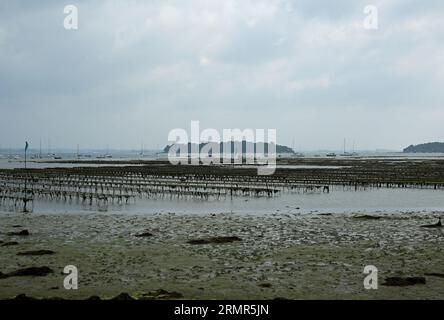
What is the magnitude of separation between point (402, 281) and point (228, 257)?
250 inches

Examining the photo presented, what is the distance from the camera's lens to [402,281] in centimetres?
1359

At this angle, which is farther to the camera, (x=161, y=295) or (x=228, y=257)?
(x=228, y=257)

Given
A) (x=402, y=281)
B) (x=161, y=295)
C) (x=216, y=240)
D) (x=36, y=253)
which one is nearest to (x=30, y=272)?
(x=36, y=253)

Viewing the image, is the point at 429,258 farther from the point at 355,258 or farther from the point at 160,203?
the point at 160,203

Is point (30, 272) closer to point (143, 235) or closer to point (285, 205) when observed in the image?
point (143, 235)

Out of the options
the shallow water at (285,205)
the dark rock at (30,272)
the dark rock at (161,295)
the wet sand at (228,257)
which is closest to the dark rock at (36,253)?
the wet sand at (228,257)

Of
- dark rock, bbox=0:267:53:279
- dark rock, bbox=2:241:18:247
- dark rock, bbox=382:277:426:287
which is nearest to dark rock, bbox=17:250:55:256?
dark rock, bbox=2:241:18:247

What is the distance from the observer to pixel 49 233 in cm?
2248

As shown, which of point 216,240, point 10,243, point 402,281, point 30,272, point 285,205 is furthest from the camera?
point 285,205

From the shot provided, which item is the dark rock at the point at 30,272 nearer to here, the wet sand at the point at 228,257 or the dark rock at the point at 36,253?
the wet sand at the point at 228,257

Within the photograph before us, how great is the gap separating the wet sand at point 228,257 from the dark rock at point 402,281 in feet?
0.63

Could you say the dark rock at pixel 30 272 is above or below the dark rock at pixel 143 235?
above

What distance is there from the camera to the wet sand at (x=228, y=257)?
1294 centimetres

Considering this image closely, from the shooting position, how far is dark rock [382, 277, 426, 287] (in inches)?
527
